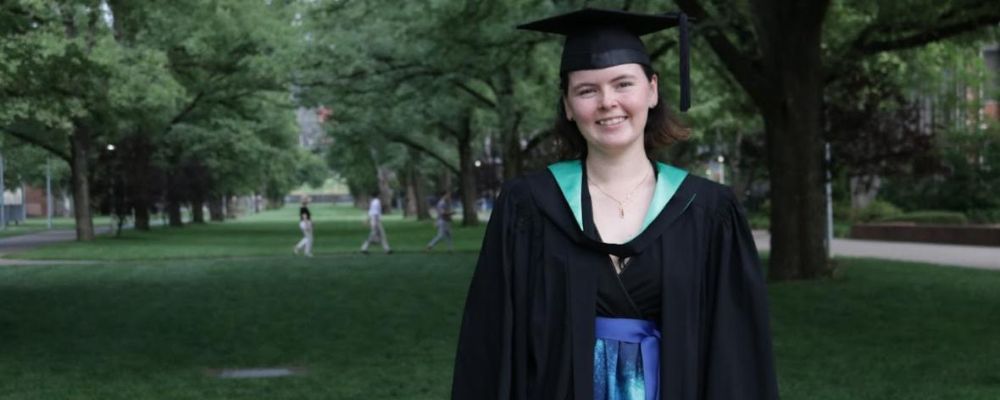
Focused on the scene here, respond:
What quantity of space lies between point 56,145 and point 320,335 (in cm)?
2797

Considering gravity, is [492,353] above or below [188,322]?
above

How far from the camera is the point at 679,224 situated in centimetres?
334

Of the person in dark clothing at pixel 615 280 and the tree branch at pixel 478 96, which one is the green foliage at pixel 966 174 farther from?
the person in dark clothing at pixel 615 280

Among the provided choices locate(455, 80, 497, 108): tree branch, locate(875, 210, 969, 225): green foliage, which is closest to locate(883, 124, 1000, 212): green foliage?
locate(875, 210, 969, 225): green foliage

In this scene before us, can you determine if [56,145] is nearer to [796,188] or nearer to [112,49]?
[112,49]

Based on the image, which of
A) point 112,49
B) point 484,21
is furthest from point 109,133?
point 484,21

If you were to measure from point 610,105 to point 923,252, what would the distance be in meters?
26.2

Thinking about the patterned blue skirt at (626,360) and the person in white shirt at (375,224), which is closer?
the patterned blue skirt at (626,360)

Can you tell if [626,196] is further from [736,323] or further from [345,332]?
[345,332]

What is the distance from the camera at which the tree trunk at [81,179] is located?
37031 mm

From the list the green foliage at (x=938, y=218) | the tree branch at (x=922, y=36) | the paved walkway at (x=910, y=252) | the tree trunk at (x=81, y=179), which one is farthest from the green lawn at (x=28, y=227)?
the tree branch at (x=922, y=36)

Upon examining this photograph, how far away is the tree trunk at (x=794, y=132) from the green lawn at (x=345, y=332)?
0.66m

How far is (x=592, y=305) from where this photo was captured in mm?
3279

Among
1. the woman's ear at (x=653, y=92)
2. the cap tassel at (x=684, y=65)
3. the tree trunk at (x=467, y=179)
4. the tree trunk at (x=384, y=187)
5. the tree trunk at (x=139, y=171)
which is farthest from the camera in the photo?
→ the tree trunk at (x=384, y=187)
